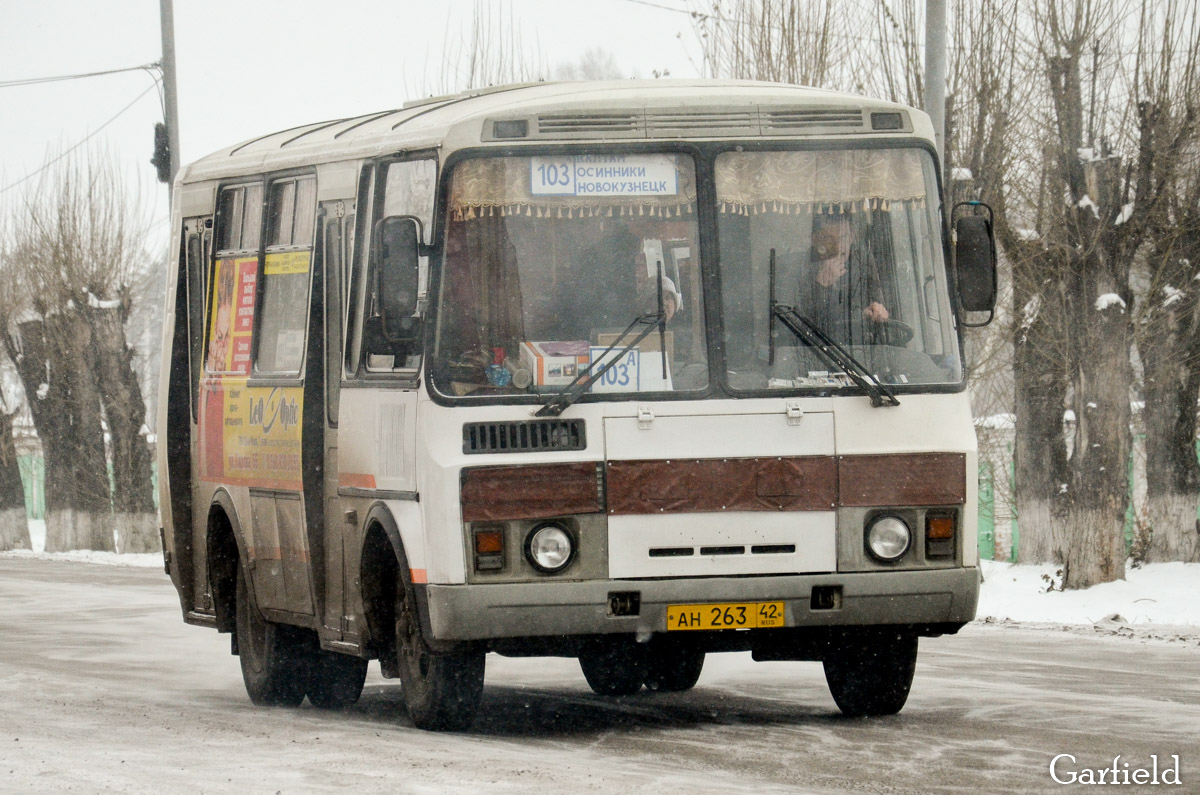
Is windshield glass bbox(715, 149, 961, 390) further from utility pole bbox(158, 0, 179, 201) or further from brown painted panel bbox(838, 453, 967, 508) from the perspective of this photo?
utility pole bbox(158, 0, 179, 201)

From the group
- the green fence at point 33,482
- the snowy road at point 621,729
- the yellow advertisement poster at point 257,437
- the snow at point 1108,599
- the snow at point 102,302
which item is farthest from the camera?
the green fence at point 33,482

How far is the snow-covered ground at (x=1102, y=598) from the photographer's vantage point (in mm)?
17938

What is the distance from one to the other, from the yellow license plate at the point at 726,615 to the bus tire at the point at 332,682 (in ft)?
11.1

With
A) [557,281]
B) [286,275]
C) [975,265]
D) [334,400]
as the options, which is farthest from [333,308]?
[975,265]

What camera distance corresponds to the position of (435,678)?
9.38 metres

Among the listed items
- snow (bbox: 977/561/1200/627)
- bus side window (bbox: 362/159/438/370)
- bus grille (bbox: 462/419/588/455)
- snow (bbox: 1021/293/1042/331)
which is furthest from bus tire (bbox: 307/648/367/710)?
snow (bbox: 1021/293/1042/331)

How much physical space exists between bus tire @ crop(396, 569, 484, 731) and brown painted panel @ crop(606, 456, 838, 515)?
1.05m

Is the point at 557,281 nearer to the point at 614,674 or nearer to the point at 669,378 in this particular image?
the point at 669,378

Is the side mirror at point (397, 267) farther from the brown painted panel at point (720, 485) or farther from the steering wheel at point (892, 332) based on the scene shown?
the steering wheel at point (892, 332)

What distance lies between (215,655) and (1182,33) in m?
11.2

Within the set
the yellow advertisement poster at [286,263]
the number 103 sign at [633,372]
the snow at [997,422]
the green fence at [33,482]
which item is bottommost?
the green fence at [33,482]

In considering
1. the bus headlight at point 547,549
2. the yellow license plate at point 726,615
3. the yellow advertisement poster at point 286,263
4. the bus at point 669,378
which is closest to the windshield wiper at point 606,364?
the bus at point 669,378

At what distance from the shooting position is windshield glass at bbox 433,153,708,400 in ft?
29.1

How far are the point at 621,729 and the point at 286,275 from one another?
3.09 m
